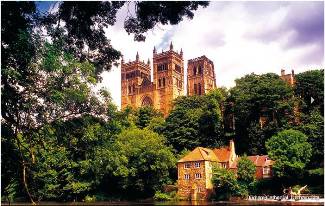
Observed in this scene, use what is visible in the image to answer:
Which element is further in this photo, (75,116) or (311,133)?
(311,133)

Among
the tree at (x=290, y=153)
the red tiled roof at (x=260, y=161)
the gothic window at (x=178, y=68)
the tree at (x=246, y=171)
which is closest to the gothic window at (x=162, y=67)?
the gothic window at (x=178, y=68)

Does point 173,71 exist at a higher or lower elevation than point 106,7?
higher

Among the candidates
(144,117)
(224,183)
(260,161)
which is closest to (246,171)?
(224,183)

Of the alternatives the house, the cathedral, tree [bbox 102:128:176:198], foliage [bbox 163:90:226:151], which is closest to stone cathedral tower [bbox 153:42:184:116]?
the cathedral

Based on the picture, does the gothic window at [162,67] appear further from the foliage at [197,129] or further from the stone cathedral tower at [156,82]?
the foliage at [197,129]

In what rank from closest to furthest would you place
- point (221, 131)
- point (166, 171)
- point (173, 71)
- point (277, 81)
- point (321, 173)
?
point (321, 173) → point (166, 171) → point (277, 81) → point (221, 131) → point (173, 71)

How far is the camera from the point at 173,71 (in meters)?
81.9

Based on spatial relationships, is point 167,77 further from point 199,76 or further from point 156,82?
point 199,76

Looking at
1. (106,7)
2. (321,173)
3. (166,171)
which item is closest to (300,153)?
(321,173)

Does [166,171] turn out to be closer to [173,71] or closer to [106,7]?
[106,7]

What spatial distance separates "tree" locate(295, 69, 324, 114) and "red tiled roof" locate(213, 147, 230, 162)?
29.8 feet

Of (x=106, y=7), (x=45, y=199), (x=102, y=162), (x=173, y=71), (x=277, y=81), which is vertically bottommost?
(x=45, y=199)

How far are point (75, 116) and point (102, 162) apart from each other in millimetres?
29383

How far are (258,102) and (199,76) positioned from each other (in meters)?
37.0
